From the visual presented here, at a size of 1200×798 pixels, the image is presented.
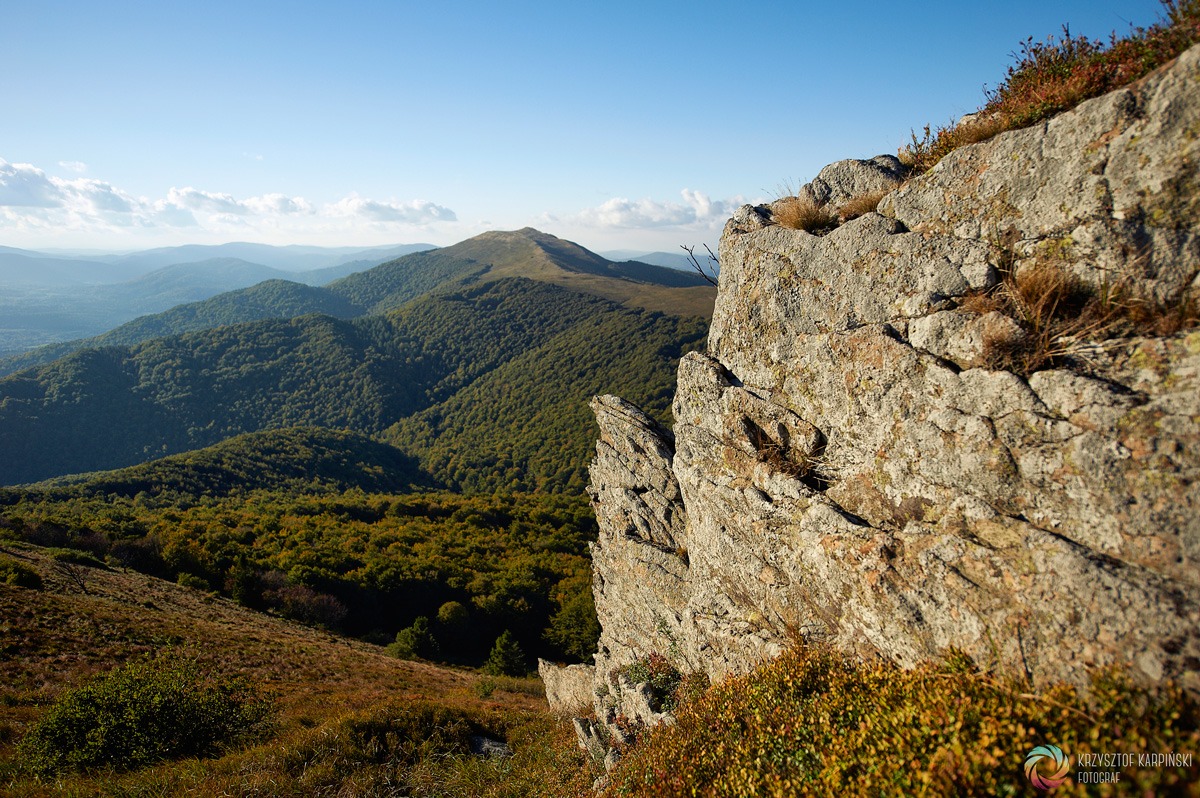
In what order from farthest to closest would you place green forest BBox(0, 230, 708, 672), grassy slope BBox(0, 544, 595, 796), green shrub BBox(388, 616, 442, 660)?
green forest BBox(0, 230, 708, 672) → green shrub BBox(388, 616, 442, 660) → grassy slope BBox(0, 544, 595, 796)

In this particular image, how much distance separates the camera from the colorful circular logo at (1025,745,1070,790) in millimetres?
4293

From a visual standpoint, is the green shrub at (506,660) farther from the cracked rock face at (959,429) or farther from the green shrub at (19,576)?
the cracked rock face at (959,429)

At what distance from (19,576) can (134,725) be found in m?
24.9

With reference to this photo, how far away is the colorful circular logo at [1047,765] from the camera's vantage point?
4.29 metres

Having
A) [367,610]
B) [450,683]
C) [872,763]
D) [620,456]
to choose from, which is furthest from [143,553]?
[872,763]

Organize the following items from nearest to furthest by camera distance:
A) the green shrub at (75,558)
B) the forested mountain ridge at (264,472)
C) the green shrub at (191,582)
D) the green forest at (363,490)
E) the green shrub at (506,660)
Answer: the green shrub at (75,558) < the green shrub at (506,660) < the green shrub at (191,582) < the green forest at (363,490) < the forested mountain ridge at (264,472)

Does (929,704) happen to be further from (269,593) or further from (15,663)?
(269,593)

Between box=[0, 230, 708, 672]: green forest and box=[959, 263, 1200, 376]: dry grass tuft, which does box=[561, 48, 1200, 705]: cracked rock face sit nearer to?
box=[959, 263, 1200, 376]: dry grass tuft

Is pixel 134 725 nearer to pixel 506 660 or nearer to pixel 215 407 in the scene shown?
pixel 506 660

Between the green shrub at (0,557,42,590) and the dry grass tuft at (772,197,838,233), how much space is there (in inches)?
1648

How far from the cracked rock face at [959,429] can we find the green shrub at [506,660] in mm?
35787

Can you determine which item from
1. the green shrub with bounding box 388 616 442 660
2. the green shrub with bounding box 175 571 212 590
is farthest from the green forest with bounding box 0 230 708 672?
the green shrub with bounding box 175 571 212 590

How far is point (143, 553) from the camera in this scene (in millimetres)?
46781

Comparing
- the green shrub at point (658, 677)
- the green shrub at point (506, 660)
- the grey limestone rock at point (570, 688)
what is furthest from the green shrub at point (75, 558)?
the green shrub at point (658, 677)
